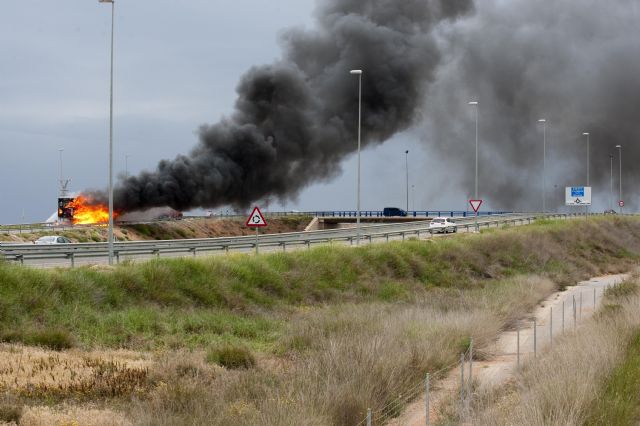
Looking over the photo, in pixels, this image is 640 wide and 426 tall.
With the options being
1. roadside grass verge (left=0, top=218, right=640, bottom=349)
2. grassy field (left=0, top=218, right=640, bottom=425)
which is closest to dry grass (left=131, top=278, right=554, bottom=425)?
grassy field (left=0, top=218, right=640, bottom=425)

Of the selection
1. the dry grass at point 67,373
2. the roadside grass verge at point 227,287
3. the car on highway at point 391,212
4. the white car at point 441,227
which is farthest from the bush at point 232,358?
the car on highway at point 391,212

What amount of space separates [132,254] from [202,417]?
75.5 ft

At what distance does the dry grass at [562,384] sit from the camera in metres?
11.6

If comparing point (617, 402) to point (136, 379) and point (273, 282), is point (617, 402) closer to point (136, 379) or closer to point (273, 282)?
point (136, 379)

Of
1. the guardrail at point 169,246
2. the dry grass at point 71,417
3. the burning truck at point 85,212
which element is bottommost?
the dry grass at point 71,417

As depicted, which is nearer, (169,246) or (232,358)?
(232,358)

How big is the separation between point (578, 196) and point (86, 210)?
49.9 metres

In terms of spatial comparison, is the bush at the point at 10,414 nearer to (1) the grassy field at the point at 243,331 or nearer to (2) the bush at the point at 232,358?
(1) the grassy field at the point at 243,331

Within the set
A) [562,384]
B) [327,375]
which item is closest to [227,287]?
[327,375]

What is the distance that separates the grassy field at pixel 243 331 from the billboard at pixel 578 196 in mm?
41829

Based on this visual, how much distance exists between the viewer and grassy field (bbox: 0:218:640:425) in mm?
12438

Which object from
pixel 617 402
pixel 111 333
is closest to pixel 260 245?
pixel 111 333

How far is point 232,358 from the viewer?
17.1 metres

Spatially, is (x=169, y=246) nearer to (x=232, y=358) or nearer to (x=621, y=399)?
Result: (x=232, y=358)
